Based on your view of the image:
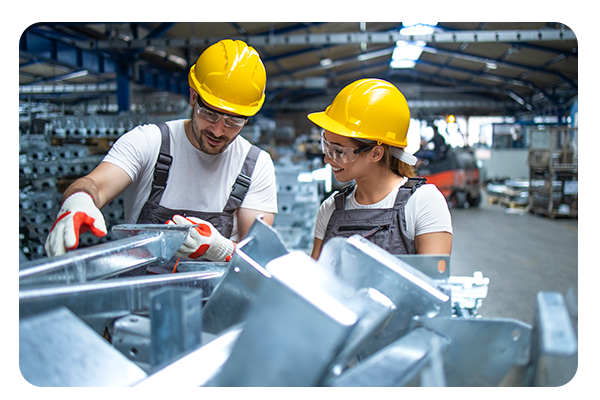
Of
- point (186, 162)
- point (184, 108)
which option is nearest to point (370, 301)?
point (186, 162)

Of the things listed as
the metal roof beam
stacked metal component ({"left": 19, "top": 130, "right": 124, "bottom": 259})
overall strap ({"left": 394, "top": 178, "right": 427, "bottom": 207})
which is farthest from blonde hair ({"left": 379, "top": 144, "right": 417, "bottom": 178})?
the metal roof beam

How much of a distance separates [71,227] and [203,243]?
48 cm

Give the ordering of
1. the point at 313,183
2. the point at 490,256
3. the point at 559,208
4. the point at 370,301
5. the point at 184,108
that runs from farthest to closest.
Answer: the point at 559,208, the point at 490,256, the point at 184,108, the point at 313,183, the point at 370,301

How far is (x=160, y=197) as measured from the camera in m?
1.90

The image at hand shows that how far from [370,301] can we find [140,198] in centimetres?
155

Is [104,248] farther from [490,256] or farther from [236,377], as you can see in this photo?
[490,256]

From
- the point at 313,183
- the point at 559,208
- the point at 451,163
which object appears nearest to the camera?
the point at 313,183

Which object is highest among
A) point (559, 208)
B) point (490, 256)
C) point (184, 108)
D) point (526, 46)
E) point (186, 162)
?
point (526, 46)

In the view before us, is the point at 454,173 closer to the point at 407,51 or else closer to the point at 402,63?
the point at 407,51

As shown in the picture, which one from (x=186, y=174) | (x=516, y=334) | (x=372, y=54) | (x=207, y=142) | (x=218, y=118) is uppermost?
(x=372, y=54)

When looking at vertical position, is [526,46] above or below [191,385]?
above

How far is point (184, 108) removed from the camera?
16.0ft

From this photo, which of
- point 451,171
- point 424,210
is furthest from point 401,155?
point 451,171

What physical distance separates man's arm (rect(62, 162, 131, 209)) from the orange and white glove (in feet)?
1.34
